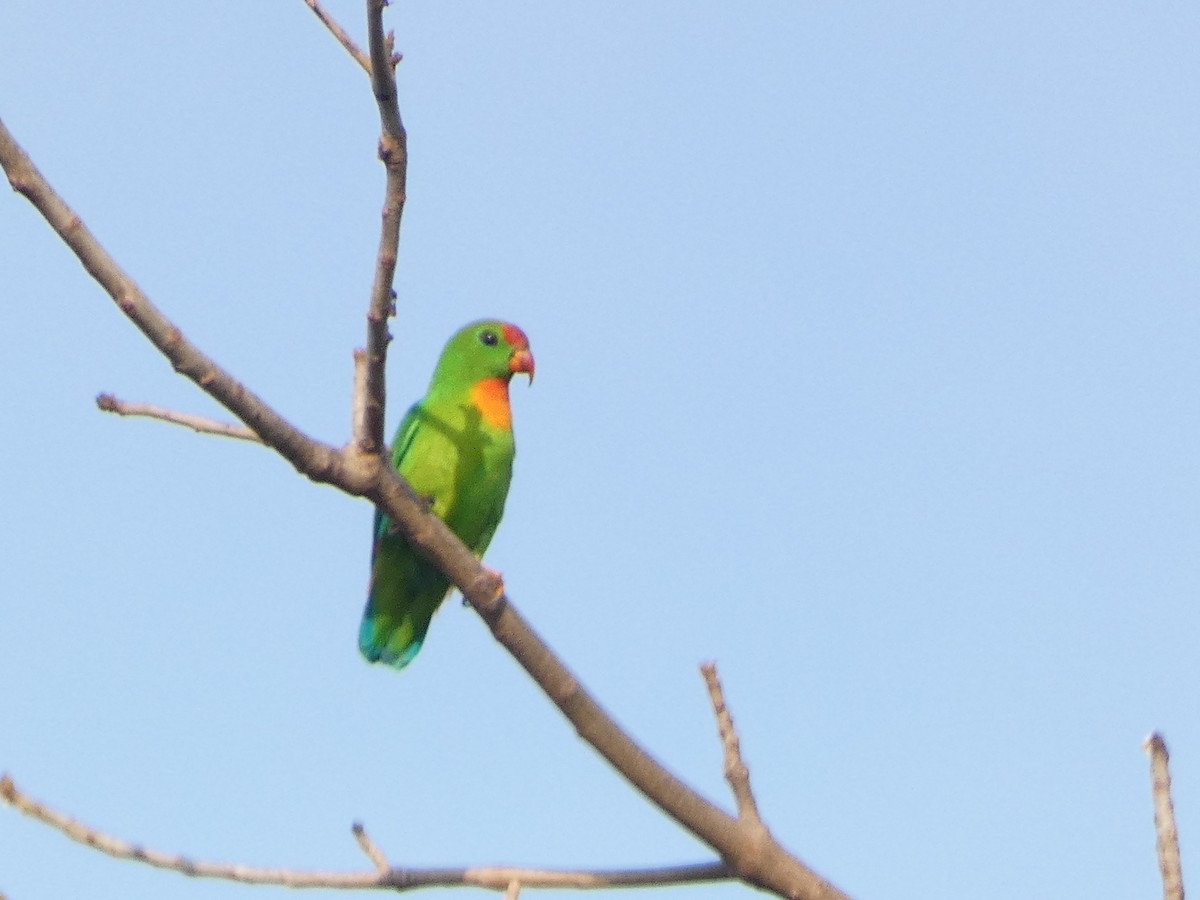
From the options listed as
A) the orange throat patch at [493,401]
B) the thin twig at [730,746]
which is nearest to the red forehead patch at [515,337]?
the orange throat patch at [493,401]

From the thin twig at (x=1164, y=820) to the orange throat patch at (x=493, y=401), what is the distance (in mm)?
3692

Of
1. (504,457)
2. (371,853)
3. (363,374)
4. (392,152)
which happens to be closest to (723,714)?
(371,853)

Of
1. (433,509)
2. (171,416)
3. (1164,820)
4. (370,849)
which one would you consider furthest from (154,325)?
(433,509)

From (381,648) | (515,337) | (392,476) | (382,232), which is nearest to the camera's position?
(382,232)

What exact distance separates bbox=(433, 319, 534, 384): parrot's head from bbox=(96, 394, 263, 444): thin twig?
10.1 ft

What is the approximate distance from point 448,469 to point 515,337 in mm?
920

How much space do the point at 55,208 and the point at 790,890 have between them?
2013 mm

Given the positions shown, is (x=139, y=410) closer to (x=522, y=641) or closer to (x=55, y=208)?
(x=55, y=208)

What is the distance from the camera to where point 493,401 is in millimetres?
6203

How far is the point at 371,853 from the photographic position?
10.6 ft

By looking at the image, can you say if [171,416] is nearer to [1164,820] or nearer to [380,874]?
[380,874]

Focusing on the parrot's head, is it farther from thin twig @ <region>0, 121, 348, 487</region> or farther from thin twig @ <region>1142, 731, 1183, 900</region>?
thin twig @ <region>1142, 731, 1183, 900</region>

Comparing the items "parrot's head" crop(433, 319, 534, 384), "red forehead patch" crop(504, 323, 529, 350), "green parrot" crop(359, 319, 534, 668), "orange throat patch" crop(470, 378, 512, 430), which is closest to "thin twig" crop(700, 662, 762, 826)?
"green parrot" crop(359, 319, 534, 668)

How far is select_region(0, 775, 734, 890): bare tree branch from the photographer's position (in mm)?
2969
